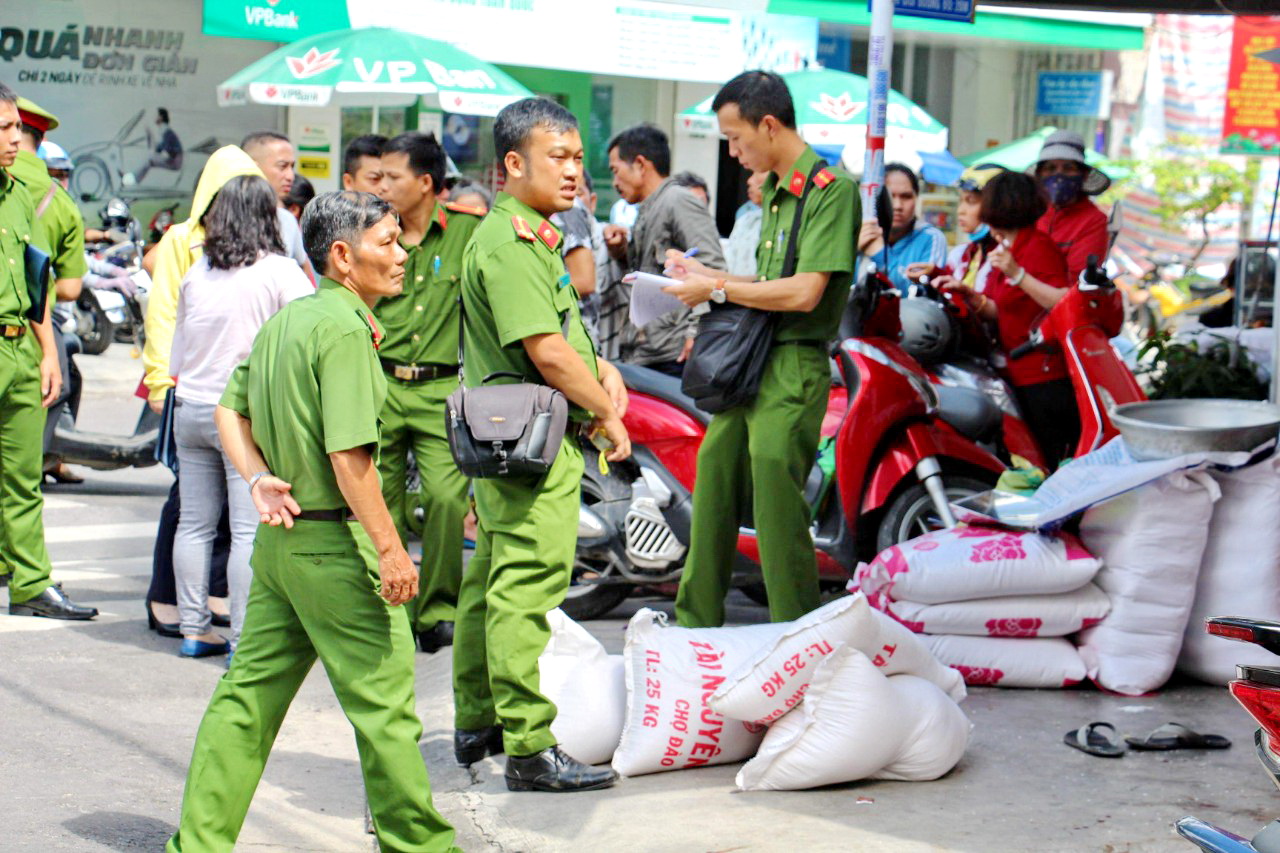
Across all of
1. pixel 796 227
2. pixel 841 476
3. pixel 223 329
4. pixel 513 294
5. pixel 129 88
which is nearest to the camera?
pixel 513 294

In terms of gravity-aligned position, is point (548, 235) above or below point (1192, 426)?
above

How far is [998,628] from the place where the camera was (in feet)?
17.9

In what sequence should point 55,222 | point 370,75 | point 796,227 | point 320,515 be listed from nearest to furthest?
point 320,515 < point 796,227 < point 55,222 < point 370,75

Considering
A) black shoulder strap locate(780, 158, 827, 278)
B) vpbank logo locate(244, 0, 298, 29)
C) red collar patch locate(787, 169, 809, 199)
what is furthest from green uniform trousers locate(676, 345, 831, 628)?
vpbank logo locate(244, 0, 298, 29)

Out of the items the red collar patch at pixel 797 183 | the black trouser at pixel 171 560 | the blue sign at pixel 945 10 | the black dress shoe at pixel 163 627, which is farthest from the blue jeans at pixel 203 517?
the blue sign at pixel 945 10

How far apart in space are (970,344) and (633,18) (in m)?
12.0

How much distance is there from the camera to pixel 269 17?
1470 cm

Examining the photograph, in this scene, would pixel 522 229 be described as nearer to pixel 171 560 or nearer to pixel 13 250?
pixel 171 560

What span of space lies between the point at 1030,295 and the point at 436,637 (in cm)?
294

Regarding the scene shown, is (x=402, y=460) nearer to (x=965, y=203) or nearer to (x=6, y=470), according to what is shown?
(x=6, y=470)

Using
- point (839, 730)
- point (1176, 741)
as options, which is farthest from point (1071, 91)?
point (839, 730)

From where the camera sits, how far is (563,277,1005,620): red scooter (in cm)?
621

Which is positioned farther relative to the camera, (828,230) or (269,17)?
(269,17)

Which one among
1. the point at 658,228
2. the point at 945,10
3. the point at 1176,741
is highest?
the point at 945,10
